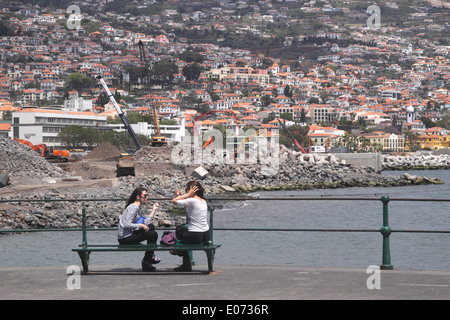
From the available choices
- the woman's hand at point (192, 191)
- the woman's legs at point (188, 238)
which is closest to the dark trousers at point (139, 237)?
the woman's legs at point (188, 238)

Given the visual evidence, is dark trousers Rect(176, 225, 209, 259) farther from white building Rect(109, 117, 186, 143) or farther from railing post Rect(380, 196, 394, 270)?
white building Rect(109, 117, 186, 143)

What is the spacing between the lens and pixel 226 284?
744 cm

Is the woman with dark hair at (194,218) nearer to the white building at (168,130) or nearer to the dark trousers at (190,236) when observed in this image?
the dark trousers at (190,236)

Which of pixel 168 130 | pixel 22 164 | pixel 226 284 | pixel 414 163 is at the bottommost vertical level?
pixel 414 163

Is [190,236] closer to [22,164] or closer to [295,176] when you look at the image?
[22,164]

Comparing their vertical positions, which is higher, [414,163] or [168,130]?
[168,130]

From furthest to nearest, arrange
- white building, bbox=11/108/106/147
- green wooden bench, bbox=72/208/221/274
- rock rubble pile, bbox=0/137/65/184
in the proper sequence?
white building, bbox=11/108/106/147 → rock rubble pile, bbox=0/137/65/184 → green wooden bench, bbox=72/208/221/274

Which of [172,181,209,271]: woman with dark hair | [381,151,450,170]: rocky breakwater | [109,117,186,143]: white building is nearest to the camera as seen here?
[172,181,209,271]: woman with dark hair

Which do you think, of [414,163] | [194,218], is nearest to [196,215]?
[194,218]

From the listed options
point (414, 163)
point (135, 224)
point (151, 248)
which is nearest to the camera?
point (151, 248)

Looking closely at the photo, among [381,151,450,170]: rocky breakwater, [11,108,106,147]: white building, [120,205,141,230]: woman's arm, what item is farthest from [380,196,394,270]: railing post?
[11,108,106,147]: white building

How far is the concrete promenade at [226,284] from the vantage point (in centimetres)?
678

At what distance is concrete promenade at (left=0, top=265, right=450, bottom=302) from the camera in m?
6.78

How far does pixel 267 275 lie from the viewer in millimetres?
8109
